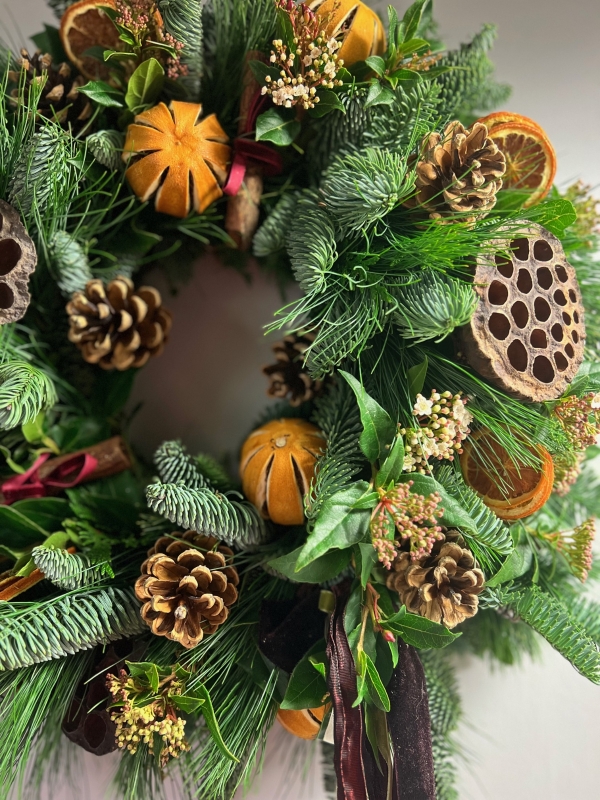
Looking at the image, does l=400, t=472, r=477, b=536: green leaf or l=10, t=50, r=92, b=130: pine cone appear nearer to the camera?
l=400, t=472, r=477, b=536: green leaf

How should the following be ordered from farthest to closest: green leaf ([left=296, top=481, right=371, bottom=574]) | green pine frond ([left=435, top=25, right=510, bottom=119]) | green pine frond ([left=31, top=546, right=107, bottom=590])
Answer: green pine frond ([left=435, top=25, right=510, bottom=119]) < green pine frond ([left=31, top=546, right=107, bottom=590]) < green leaf ([left=296, top=481, right=371, bottom=574])

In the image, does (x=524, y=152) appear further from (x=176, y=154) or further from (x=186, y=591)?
(x=186, y=591)

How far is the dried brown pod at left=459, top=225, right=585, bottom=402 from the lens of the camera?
0.63 meters

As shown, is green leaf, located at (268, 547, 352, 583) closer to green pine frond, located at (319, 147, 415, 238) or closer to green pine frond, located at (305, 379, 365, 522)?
green pine frond, located at (305, 379, 365, 522)

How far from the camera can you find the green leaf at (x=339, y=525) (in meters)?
0.54

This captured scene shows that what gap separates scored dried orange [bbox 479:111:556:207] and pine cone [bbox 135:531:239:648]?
60 cm

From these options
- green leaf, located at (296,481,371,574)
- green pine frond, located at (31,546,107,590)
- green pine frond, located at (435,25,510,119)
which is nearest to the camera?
green leaf, located at (296,481,371,574)

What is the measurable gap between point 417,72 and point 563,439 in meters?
0.45

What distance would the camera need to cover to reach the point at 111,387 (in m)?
0.87

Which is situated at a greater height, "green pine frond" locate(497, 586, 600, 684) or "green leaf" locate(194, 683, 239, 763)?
"green pine frond" locate(497, 586, 600, 684)

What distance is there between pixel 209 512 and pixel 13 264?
35 cm

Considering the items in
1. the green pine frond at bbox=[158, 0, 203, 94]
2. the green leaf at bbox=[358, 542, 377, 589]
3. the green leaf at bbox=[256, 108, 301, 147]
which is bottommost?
the green leaf at bbox=[358, 542, 377, 589]

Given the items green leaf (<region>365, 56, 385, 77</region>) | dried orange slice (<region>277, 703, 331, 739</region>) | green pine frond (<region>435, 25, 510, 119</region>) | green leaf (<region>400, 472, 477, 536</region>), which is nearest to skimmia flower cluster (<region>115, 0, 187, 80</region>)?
green leaf (<region>365, 56, 385, 77</region>)

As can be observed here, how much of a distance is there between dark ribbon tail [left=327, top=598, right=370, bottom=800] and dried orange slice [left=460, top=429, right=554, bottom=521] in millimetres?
244
